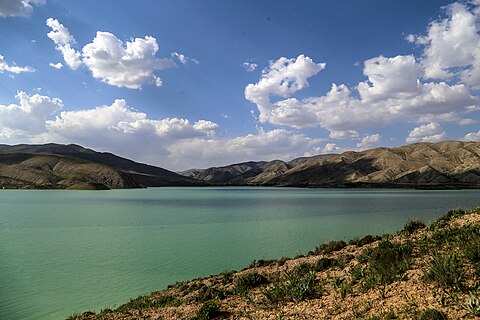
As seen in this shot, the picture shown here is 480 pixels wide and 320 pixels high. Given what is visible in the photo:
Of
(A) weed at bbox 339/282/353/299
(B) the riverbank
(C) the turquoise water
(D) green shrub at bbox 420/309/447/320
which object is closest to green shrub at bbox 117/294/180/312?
(B) the riverbank

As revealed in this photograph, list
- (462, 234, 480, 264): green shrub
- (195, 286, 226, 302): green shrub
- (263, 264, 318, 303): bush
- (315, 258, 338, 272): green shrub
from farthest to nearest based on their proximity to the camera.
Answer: (315, 258, 338, 272): green shrub
(195, 286, 226, 302): green shrub
(263, 264, 318, 303): bush
(462, 234, 480, 264): green shrub

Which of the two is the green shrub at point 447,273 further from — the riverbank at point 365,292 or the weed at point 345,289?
the weed at point 345,289

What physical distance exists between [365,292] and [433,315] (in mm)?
2968

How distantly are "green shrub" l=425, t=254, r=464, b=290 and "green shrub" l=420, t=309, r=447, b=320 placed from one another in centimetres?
159

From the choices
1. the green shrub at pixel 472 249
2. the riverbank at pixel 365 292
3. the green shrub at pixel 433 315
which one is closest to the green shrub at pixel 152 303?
the riverbank at pixel 365 292

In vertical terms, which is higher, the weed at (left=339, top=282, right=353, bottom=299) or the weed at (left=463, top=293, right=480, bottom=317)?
the weed at (left=463, top=293, right=480, bottom=317)

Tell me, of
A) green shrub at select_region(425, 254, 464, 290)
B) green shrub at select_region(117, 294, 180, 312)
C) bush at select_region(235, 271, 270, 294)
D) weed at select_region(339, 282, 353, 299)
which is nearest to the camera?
green shrub at select_region(425, 254, 464, 290)

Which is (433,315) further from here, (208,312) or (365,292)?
(208,312)

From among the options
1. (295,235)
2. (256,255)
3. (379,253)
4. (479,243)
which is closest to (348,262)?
(379,253)

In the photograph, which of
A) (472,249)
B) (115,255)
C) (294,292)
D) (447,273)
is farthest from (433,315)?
(115,255)

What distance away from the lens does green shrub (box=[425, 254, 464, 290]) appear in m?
9.17

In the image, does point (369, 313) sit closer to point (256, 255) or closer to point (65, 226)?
point (256, 255)

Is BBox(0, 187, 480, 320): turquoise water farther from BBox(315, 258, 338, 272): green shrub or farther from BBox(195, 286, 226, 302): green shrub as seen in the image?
BBox(315, 258, 338, 272): green shrub

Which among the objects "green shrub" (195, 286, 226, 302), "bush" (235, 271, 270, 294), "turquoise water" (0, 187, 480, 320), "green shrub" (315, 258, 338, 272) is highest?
"green shrub" (315, 258, 338, 272)
